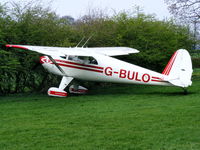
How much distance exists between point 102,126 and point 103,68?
672cm

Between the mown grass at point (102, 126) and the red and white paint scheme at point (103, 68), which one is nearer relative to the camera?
the mown grass at point (102, 126)

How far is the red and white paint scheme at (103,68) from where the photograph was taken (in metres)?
13.4

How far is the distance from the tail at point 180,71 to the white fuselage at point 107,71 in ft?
0.92

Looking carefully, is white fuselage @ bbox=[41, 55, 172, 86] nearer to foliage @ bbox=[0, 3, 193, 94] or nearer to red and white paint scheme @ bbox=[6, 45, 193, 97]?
red and white paint scheme @ bbox=[6, 45, 193, 97]

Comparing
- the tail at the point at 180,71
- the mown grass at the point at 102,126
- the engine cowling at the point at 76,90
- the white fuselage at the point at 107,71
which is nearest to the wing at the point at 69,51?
the white fuselage at the point at 107,71

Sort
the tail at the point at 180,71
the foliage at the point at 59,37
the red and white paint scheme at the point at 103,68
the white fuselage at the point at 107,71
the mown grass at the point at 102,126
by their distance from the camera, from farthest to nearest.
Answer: the foliage at the point at 59,37 → the white fuselage at the point at 107,71 → the red and white paint scheme at the point at 103,68 → the tail at the point at 180,71 → the mown grass at the point at 102,126

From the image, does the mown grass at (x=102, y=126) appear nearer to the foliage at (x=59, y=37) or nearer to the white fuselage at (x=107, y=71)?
the white fuselage at (x=107, y=71)

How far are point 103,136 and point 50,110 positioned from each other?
411cm

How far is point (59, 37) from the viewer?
17.4 m

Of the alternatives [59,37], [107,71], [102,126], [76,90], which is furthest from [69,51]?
[102,126]

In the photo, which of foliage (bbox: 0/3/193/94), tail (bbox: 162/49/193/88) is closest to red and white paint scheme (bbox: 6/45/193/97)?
tail (bbox: 162/49/193/88)

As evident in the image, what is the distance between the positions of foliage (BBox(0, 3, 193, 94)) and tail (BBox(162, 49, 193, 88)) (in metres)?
4.90

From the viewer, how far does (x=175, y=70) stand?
43.9 feet

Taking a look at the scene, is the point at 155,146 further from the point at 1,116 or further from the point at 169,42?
the point at 169,42
